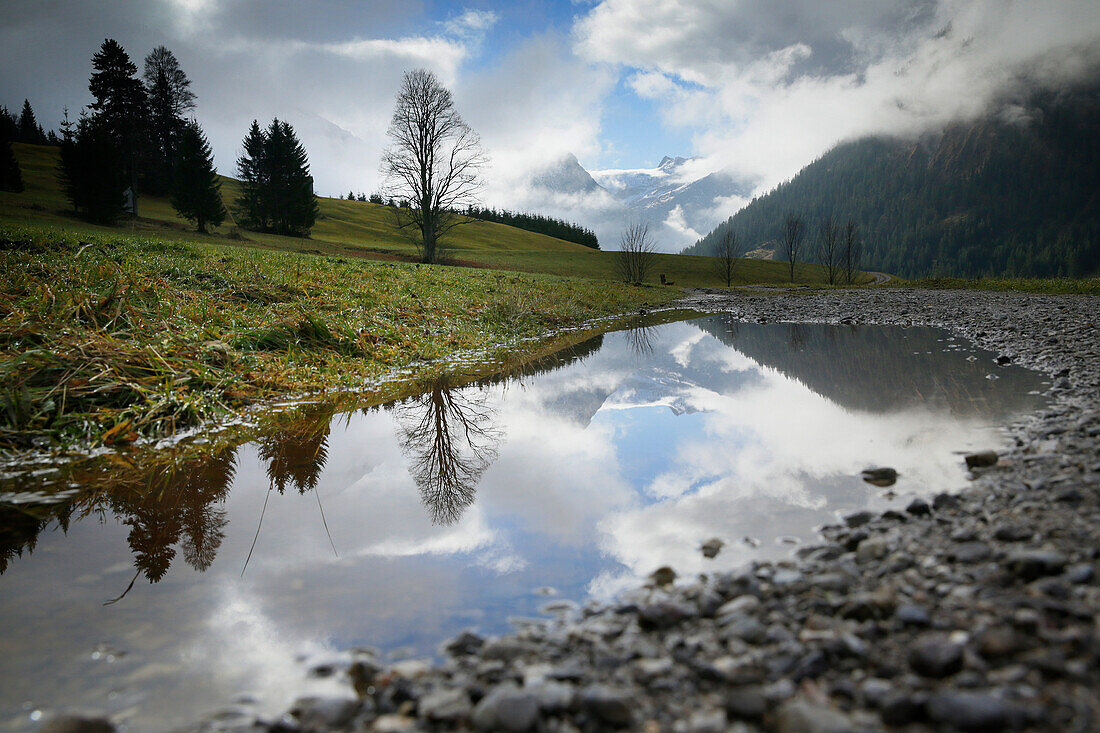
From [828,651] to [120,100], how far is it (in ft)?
237

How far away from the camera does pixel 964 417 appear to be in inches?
213

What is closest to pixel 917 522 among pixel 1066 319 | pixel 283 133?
pixel 1066 319

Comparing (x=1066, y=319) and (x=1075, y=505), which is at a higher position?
(x=1066, y=319)

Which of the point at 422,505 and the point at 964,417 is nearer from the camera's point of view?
the point at 422,505

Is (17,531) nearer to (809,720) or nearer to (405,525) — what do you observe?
(405,525)

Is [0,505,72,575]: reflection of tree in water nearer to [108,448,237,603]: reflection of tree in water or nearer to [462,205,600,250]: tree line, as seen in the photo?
[108,448,237,603]: reflection of tree in water

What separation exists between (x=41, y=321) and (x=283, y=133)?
6574cm

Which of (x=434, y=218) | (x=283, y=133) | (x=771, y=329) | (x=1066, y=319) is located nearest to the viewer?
(x=1066, y=319)

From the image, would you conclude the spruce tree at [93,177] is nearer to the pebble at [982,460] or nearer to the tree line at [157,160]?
the tree line at [157,160]

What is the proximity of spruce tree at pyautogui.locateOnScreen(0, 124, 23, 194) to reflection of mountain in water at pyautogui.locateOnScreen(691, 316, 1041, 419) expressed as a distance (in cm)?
6499

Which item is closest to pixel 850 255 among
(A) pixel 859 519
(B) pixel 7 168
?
(A) pixel 859 519

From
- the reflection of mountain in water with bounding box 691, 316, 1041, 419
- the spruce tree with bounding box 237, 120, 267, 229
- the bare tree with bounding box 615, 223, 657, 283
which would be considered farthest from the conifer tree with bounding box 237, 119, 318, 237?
the reflection of mountain in water with bounding box 691, 316, 1041, 419

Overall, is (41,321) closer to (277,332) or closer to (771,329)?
(277,332)

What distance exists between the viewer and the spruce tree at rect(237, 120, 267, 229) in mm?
58625
